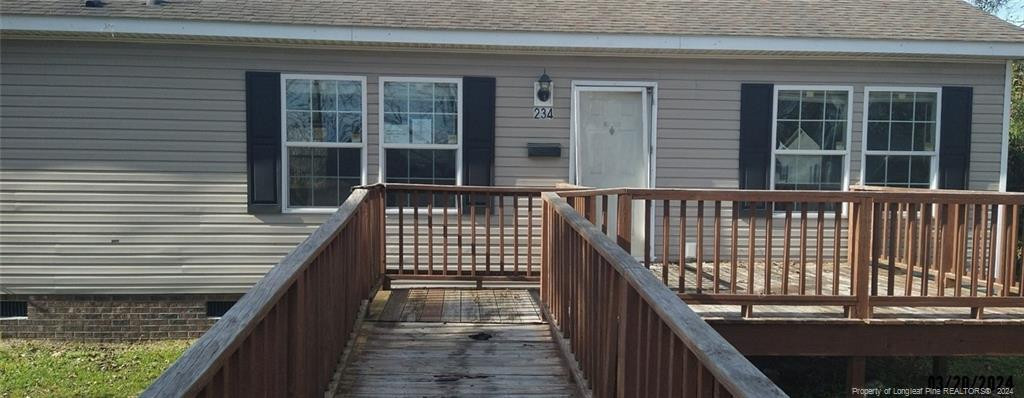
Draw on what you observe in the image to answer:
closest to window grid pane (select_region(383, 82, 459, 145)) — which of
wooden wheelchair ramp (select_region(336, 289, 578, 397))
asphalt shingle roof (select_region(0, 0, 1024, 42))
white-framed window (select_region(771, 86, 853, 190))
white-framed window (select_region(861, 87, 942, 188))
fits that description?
asphalt shingle roof (select_region(0, 0, 1024, 42))

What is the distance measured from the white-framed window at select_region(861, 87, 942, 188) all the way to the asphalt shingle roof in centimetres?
70

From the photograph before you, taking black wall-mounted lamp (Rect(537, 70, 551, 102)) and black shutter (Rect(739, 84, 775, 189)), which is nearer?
black wall-mounted lamp (Rect(537, 70, 551, 102))

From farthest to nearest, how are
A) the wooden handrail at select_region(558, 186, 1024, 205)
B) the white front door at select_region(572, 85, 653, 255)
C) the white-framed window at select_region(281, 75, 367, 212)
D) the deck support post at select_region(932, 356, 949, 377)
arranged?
1. the white front door at select_region(572, 85, 653, 255)
2. the white-framed window at select_region(281, 75, 367, 212)
3. the deck support post at select_region(932, 356, 949, 377)
4. the wooden handrail at select_region(558, 186, 1024, 205)

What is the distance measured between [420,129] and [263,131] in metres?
1.58

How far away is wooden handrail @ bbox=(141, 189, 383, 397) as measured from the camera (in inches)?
66.9

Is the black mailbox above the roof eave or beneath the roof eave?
beneath

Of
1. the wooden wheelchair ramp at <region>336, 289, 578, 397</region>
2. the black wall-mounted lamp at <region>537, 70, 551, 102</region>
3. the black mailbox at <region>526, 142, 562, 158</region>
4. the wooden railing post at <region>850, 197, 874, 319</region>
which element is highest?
the black wall-mounted lamp at <region>537, 70, 551, 102</region>

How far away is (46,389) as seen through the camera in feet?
19.7

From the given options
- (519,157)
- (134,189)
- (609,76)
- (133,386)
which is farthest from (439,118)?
(133,386)

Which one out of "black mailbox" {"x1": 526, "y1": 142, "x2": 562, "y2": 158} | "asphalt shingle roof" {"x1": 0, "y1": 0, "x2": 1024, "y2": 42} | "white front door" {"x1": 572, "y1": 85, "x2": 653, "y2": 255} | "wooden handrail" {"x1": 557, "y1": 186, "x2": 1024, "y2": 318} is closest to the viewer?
"wooden handrail" {"x1": 557, "y1": 186, "x2": 1024, "y2": 318}

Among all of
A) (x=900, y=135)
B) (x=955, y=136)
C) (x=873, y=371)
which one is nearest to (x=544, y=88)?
(x=900, y=135)

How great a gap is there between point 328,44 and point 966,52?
646cm

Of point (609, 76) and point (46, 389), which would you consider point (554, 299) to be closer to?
point (609, 76)
